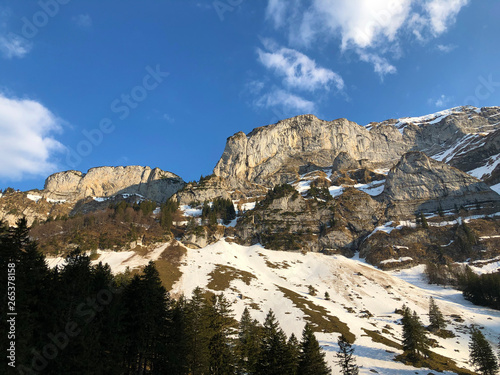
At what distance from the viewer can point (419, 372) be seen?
155 feet

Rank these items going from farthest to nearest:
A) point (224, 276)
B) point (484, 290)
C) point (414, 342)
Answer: point (224, 276)
point (484, 290)
point (414, 342)

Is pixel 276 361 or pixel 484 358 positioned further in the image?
pixel 484 358

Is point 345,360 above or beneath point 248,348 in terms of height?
above

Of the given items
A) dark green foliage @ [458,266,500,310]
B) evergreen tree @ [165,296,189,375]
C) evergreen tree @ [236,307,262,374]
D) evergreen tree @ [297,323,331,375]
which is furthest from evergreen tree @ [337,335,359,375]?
dark green foliage @ [458,266,500,310]

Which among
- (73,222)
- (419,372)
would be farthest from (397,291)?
(73,222)

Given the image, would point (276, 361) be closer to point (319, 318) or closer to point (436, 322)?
point (319, 318)

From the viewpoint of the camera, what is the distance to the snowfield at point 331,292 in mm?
62094

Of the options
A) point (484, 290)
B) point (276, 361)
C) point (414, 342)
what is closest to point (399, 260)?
point (484, 290)

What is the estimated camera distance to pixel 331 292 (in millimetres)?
103375

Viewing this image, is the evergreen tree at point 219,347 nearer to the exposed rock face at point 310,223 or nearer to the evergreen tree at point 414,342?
the evergreen tree at point 414,342

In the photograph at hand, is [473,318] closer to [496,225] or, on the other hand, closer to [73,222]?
[496,225]

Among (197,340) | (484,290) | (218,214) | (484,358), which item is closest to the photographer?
(197,340)

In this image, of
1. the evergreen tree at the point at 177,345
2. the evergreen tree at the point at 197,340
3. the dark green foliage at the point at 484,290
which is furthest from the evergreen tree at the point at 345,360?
the dark green foliage at the point at 484,290

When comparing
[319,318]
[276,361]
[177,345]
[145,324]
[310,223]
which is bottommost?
[276,361]
